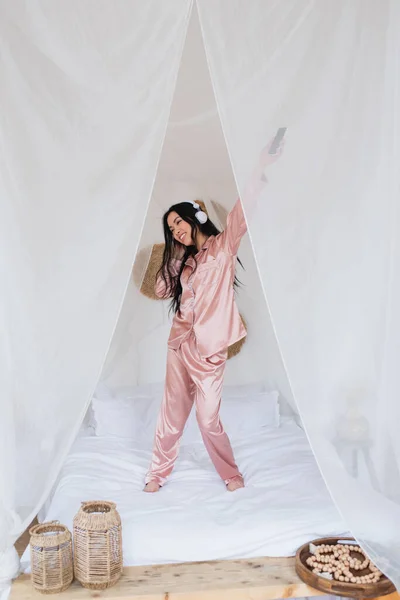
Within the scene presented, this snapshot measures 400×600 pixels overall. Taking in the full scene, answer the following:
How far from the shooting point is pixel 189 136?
116 inches

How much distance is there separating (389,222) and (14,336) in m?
1.14

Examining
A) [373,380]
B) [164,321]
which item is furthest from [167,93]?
[164,321]

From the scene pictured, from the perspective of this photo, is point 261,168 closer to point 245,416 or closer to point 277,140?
point 277,140

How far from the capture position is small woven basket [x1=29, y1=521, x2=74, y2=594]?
1.90 m

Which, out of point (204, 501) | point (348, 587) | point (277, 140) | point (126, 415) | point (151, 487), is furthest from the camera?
point (126, 415)

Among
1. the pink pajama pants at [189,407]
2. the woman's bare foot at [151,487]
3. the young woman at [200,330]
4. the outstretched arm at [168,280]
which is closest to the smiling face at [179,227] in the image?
the young woman at [200,330]

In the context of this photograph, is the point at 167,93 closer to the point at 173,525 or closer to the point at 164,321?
the point at 173,525

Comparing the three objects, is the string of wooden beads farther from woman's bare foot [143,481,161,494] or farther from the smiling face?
the smiling face

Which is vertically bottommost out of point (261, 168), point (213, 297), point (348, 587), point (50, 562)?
point (348, 587)

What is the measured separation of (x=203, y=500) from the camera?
2.41 m

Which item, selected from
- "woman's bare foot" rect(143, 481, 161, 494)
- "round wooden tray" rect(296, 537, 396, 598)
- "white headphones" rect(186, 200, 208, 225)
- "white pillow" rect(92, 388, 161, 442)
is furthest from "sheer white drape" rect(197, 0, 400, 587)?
"white pillow" rect(92, 388, 161, 442)

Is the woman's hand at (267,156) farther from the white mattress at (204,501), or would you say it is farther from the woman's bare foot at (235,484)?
the woman's bare foot at (235,484)

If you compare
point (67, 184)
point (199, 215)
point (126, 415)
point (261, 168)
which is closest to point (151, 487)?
point (126, 415)

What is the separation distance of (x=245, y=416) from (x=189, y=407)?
0.62 metres
